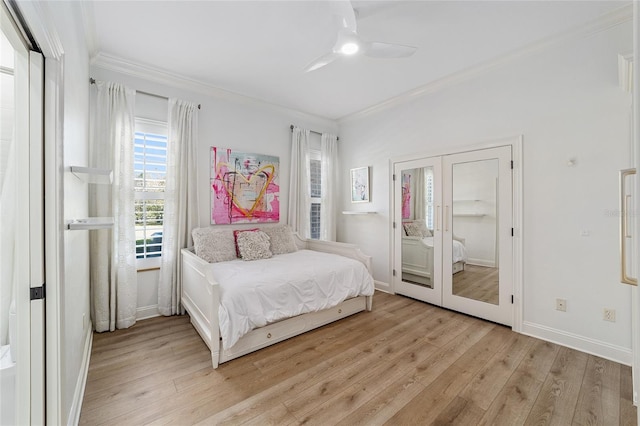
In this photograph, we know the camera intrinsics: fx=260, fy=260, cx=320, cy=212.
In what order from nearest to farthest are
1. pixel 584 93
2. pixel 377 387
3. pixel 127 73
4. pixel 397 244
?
pixel 377 387, pixel 584 93, pixel 127 73, pixel 397 244

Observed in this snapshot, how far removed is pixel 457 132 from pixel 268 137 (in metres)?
2.60

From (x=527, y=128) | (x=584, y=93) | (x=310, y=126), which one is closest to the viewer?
(x=584, y=93)

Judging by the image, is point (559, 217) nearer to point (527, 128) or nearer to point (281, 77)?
point (527, 128)

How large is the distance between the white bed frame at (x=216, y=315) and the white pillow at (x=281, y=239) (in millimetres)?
962

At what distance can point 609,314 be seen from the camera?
2.22m

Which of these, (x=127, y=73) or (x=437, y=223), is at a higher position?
(x=127, y=73)

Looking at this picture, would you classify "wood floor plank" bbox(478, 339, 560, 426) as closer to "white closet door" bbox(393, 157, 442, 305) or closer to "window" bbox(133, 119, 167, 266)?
"white closet door" bbox(393, 157, 442, 305)

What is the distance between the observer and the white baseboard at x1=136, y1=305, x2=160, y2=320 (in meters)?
2.96

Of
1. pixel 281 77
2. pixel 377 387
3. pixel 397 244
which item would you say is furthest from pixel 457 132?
pixel 377 387

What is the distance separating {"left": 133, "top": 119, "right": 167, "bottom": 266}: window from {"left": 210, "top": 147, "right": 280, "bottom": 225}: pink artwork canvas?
0.58m

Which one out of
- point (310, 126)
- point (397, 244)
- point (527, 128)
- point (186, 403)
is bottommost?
point (186, 403)

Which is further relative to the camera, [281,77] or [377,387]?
[281,77]

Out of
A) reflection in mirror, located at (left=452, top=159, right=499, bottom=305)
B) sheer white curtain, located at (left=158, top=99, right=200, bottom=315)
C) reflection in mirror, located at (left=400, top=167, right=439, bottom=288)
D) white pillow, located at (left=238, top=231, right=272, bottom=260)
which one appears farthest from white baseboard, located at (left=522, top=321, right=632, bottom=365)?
sheer white curtain, located at (left=158, top=99, right=200, bottom=315)

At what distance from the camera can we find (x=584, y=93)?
92.1 inches
